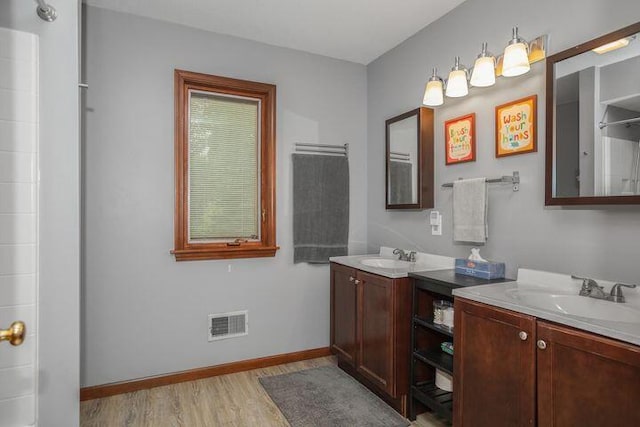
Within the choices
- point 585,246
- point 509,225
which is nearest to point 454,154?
point 509,225

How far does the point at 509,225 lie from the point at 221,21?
7.96 ft

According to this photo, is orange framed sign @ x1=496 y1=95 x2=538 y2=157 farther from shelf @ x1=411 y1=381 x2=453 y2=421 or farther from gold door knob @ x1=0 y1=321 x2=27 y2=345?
gold door knob @ x1=0 y1=321 x2=27 y2=345

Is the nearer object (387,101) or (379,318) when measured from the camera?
(379,318)

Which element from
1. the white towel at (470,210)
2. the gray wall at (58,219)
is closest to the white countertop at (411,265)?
the white towel at (470,210)

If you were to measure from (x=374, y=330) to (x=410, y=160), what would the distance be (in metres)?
1.30

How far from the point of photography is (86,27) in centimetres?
243

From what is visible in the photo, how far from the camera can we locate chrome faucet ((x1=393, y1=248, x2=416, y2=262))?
9.03 ft

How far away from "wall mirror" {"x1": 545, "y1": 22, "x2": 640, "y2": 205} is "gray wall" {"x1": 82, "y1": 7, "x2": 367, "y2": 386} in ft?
6.22

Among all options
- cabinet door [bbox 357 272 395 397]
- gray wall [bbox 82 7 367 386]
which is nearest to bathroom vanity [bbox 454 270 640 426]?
cabinet door [bbox 357 272 395 397]

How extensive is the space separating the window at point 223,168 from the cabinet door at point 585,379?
81.4 inches

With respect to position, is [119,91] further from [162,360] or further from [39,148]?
[162,360]

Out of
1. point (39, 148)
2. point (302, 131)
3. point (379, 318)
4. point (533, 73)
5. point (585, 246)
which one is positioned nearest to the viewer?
point (39, 148)

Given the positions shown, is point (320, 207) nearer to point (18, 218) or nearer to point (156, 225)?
point (156, 225)

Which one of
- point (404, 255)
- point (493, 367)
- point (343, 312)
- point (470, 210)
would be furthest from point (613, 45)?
point (343, 312)
